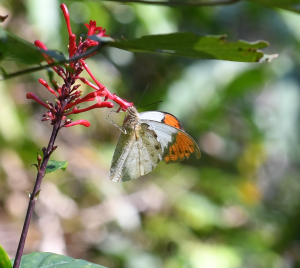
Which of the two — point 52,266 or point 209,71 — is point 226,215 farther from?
point 52,266

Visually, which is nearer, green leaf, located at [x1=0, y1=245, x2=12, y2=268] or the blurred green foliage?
green leaf, located at [x1=0, y1=245, x2=12, y2=268]

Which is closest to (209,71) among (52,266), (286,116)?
(286,116)

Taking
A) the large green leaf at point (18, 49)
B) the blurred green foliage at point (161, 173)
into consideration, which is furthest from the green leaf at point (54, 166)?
the blurred green foliage at point (161, 173)

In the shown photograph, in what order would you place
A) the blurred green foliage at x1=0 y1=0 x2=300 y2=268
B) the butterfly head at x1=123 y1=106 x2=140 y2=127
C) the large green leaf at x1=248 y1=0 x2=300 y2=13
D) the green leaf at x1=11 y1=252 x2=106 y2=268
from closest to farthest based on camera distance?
the large green leaf at x1=248 y1=0 x2=300 y2=13 < the green leaf at x1=11 y1=252 x2=106 y2=268 < the butterfly head at x1=123 y1=106 x2=140 y2=127 < the blurred green foliage at x1=0 y1=0 x2=300 y2=268

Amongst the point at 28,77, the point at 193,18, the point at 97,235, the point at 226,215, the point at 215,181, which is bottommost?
the point at 97,235

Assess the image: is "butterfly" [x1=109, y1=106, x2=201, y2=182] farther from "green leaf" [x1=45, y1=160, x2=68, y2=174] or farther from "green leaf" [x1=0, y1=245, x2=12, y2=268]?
"green leaf" [x1=0, y1=245, x2=12, y2=268]

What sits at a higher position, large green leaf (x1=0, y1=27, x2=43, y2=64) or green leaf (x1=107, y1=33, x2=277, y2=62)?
green leaf (x1=107, y1=33, x2=277, y2=62)

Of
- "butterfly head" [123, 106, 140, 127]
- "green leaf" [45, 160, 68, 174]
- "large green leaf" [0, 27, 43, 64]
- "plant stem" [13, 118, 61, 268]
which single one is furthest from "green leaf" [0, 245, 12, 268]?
"butterfly head" [123, 106, 140, 127]
